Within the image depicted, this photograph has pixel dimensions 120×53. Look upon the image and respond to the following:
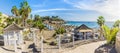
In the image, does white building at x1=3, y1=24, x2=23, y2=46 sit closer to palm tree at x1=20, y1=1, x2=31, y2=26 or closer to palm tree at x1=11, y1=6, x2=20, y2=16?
palm tree at x1=20, y1=1, x2=31, y2=26

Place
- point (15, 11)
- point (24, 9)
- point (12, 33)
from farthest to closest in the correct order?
point (15, 11) → point (24, 9) → point (12, 33)

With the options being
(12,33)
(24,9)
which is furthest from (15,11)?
(12,33)

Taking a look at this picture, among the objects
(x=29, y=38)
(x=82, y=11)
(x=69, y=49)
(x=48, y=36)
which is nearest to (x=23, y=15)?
(x=48, y=36)

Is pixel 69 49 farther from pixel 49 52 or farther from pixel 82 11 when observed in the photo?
pixel 82 11

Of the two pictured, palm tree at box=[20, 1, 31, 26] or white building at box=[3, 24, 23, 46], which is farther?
palm tree at box=[20, 1, 31, 26]

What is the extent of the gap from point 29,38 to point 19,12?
19500mm

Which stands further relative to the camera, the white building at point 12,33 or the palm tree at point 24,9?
the palm tree at point 24,9

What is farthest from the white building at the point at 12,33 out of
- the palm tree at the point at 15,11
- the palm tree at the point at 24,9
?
the palm tree at the point at 15,11

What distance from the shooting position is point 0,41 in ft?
74.8

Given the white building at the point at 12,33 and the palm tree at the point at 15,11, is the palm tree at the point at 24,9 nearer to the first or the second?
the palm tree at the point at 15,11

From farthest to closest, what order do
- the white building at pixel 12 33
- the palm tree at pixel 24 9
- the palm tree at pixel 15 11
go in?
the palm tree at pixel 15 11, the palm tree at pixel 24 9, the white building at pixel 12 33

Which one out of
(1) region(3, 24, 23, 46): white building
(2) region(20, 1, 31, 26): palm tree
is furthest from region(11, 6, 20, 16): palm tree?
(1) region(3, 24, 23, 46): white building

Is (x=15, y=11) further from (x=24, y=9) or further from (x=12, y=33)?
(x=12, y=33)

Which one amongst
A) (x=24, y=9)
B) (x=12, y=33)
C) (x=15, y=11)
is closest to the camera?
(x=12, y=33)
